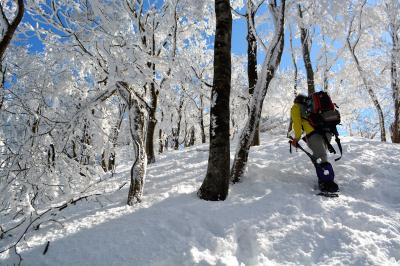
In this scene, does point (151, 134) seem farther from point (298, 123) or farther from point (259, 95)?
point (298, 123)

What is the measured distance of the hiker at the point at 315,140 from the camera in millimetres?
5160

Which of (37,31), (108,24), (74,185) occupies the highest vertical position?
(37,31)

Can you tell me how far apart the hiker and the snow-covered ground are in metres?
0.33

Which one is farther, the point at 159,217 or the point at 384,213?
the point at 384,213

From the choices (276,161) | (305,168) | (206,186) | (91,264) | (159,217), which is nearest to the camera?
A: (91,264)

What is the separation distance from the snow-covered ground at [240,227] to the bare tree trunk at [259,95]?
341 millimetres

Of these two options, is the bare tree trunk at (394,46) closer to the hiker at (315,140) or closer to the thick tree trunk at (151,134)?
the hiker at (315,140)

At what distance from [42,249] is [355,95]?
20033 mm

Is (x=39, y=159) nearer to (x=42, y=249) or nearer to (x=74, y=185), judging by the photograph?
(x=74, y=185)

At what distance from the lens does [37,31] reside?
5.59m

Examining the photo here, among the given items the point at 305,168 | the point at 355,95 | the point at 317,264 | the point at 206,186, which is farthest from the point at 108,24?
the point at 355,95

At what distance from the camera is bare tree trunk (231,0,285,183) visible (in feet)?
18.5

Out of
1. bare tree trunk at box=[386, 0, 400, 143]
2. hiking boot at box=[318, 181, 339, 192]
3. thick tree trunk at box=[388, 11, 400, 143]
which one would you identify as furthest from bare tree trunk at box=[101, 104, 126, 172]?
bare tree trunk at box=[386, 0, 400, 143]

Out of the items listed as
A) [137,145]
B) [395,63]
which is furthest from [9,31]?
[395,63]
